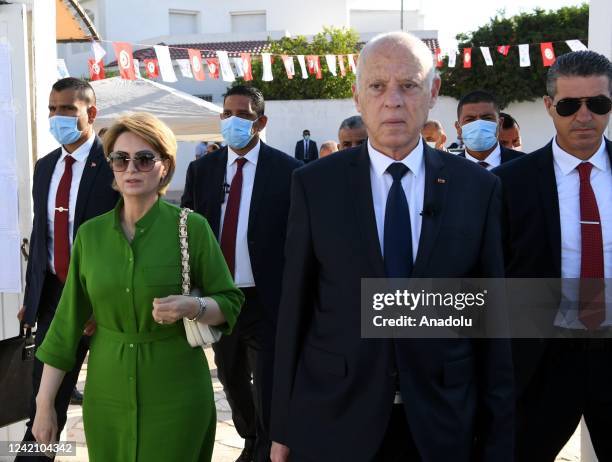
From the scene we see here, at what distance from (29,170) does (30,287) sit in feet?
2.79

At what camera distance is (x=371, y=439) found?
2307 millimetres

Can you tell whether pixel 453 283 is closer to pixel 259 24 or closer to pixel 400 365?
pixel 400 365

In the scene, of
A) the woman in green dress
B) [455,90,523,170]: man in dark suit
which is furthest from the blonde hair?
[455,90,523,170]: man in dark suit

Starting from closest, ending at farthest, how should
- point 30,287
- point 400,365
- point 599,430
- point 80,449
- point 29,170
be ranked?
1. point 400,365
2. point 599,430
3. point 30,287
4. point 29,170
5. point 80,449

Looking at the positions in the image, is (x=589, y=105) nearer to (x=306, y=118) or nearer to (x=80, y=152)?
(x=80, y=152)

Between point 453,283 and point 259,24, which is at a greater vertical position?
point 259,24

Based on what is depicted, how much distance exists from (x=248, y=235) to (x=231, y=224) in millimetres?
158

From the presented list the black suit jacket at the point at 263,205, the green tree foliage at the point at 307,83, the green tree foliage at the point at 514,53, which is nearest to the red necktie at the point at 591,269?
the black suit jacket at the point at 263,205

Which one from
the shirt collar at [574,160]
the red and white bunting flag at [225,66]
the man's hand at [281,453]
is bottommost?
the man's hand at [281,453]

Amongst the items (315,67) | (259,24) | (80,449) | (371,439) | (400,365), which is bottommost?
→ (80,449)

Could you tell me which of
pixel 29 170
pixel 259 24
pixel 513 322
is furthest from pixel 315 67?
pixel 259 24

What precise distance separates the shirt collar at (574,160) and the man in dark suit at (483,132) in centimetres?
223

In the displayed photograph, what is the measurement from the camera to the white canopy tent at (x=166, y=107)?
14.5 meters

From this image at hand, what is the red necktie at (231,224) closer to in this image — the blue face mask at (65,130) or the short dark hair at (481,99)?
the blue face mask at (65,130)
